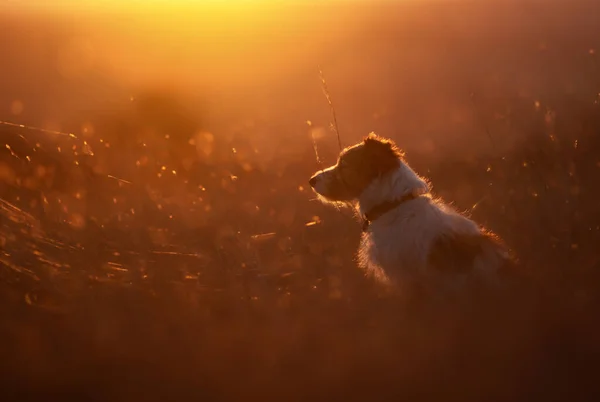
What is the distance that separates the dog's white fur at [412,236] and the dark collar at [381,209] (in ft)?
0.10

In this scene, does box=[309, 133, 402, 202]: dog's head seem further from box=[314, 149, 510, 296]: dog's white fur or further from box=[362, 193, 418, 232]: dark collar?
box=[362, 193, 418, 232]: dark collar

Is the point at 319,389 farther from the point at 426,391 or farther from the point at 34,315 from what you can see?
the point at 34,315

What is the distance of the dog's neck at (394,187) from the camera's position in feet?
19.2

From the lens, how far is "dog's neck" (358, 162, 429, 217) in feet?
19.2

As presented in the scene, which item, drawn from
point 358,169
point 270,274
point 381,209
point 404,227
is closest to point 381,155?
point 358,169

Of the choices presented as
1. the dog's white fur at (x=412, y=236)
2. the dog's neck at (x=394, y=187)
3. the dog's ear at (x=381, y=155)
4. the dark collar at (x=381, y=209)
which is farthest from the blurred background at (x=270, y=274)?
the dog's ear at (x=381, y=155)

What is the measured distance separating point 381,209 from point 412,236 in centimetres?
56

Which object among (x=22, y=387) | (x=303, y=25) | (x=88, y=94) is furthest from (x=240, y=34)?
(x=22, y=387)

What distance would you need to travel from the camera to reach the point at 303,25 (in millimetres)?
44750

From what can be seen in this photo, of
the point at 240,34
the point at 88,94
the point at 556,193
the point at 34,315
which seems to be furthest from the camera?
the point at 240,34

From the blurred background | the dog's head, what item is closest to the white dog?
the dog's head

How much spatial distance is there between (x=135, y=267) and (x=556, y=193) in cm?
509

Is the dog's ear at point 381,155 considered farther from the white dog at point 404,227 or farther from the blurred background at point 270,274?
the blurred background at point 270,274

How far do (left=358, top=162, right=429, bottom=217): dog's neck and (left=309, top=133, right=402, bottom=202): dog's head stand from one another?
0.21 feet
